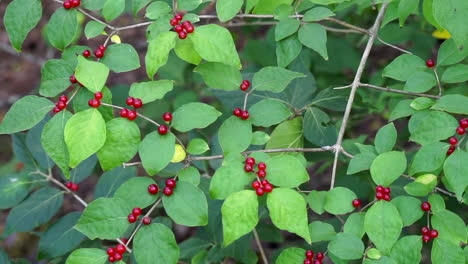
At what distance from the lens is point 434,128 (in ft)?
5.14

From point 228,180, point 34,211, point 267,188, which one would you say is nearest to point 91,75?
point 228,180

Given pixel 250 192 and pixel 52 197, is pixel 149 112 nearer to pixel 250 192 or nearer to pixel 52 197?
pixel 52 197

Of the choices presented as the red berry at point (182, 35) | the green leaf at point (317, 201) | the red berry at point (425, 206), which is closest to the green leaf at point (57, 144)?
the red berry at point (182, 35)

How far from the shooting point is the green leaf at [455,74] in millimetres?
1702

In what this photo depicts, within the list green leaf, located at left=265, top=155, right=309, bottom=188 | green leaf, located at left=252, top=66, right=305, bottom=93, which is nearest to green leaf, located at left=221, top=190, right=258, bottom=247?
green leaf, located at left=265, top=155, right=309, bottom=188

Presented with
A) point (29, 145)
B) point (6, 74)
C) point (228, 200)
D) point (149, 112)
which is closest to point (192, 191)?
point (228, 200)

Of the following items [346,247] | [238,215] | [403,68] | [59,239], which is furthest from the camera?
[59,239]

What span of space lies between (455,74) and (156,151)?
40.1 inches

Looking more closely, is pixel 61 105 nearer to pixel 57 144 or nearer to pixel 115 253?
pixel 57 144

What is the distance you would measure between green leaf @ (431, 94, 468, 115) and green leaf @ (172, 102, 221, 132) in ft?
2.25

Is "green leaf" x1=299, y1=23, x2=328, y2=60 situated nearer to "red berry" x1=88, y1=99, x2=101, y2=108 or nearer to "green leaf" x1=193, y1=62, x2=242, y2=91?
"green leaf" x1=193, y1=62, x2=242, y2=91

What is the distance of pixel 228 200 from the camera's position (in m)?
1.38

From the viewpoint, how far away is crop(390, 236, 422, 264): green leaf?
1487 millimetres

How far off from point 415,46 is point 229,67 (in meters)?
1.76
